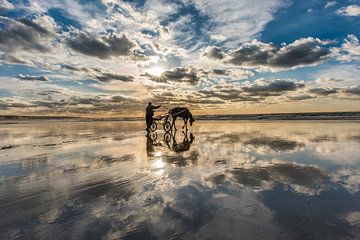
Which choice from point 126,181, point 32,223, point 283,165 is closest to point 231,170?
point 283,165

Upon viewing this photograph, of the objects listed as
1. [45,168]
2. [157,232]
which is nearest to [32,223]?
[157,232]

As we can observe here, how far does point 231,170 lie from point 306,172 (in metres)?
2.15

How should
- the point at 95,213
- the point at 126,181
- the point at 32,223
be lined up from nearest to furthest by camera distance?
the point at 32,223, the point at 95,213, the point at 126,181

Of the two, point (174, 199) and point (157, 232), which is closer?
point (157, 232)

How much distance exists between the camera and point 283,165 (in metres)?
8.45

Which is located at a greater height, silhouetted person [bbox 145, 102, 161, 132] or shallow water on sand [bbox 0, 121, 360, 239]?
silhouetted person [bbox 145, 102, 161, 132]

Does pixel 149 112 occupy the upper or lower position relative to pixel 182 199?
upper

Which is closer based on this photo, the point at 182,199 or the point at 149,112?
the point at 182,199

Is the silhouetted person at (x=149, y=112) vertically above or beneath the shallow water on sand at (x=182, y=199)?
above

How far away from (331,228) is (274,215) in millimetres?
838

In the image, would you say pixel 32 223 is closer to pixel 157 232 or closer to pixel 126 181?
pixel 157 232

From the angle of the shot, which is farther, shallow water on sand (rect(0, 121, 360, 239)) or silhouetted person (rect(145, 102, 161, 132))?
silhouetted person (rect(145, 102, 161, 132))

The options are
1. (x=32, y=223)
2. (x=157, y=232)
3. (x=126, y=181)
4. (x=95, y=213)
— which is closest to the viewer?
(x=157, y=232)

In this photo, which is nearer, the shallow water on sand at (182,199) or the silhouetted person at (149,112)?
the shallow water on sand at (182,199)
